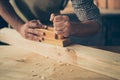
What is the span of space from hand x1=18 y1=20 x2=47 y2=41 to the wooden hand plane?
0.04m

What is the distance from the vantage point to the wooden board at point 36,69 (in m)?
1.24

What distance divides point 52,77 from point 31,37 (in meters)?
0.48

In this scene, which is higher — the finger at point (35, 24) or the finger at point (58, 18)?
the finger at point (58, 18)

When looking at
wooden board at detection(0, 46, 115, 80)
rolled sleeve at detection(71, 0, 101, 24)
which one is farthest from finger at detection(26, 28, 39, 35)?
rolled sleeve at detection(71, 0, 101, 24)

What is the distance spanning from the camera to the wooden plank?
1230 millimetres

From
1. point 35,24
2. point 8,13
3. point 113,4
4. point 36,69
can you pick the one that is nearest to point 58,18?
point 35,24

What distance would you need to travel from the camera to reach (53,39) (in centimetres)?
151

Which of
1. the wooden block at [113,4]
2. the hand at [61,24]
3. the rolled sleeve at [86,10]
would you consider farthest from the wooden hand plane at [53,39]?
the wooden block at [113,4]

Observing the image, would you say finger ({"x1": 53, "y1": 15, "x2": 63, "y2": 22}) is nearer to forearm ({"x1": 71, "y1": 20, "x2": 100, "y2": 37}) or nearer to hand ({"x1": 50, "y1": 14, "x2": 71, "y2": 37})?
hand ({"x1": 50, "y1": 14, "x2": 71, "y2": 37})

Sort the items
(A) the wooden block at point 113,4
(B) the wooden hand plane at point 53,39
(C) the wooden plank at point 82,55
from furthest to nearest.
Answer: (A) the wooden block at point 113,4
(B) the wooden hand plane at point 53,39
(C) the wooden plank at point 82,55

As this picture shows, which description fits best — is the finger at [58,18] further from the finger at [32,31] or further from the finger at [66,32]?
the finger at [32,31]

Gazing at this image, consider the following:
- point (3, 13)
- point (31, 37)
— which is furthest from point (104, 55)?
point (3, 13)

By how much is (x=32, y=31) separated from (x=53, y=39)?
0.69ft

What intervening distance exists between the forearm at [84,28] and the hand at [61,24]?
7cm
